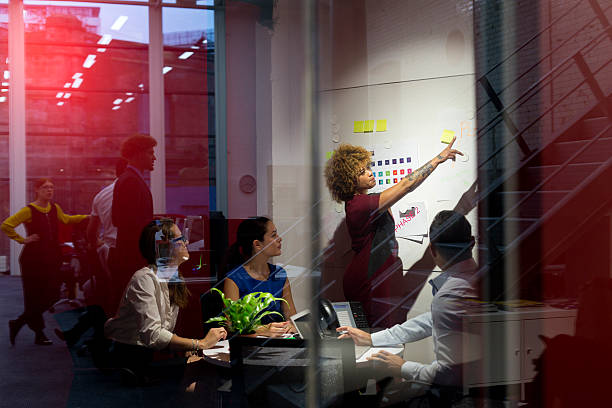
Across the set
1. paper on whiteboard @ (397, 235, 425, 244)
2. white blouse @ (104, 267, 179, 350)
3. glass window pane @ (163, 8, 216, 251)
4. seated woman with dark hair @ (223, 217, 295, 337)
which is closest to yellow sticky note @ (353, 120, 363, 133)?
paper on whiteboard @ (397, 235, 425, 244)

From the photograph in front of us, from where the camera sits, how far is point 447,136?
97.6 inches

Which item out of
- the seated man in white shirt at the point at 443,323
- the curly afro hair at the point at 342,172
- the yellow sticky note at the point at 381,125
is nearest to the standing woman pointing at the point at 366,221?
the curly afro hair at the point at 342,172

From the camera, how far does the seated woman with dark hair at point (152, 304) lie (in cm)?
293

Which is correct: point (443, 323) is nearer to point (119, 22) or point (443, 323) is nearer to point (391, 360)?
point (391, 360)

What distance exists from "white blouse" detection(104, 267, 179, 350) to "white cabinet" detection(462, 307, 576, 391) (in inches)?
62.1

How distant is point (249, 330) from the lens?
8.23 ft

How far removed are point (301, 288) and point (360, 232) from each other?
0.42m

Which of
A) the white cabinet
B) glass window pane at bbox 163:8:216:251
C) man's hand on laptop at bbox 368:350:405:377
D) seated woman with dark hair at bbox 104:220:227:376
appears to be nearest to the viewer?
the white cabinet

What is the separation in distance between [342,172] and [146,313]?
4.18ft

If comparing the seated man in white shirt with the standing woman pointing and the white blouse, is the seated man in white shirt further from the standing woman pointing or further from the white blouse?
the white blouse

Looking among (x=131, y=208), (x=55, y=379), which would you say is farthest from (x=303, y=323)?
(x=55, y=379)

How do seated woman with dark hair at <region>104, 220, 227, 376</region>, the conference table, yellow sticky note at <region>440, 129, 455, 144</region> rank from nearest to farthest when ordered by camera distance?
the conference table < yellow sticky note at <region>440, 129, 455, 144</region> < seated woman with dark hair at <region>104, 220, 227, 376</region>

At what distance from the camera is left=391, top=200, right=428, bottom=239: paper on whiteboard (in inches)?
101

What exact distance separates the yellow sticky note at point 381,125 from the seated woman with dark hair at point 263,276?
0.80 meters
